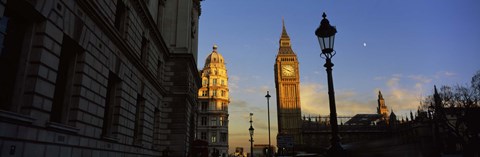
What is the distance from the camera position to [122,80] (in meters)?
15.1

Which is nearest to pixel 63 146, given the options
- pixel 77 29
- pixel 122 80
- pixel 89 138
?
pixel 89 138

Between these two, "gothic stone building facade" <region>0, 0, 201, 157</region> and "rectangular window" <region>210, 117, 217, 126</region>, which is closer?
"gothic stone building facade" <region>0, 0, 201, 157</region>

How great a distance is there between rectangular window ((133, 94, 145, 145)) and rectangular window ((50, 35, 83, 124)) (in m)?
7.05

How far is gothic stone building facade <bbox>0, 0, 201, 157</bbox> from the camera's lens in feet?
26.8

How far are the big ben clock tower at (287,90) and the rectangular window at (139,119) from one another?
4008 inches

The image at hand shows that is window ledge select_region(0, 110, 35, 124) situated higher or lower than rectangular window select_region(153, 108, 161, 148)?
lower

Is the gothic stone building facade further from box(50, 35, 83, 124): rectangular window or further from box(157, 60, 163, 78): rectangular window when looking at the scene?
box(157, 60, 163, 78): rectangular window

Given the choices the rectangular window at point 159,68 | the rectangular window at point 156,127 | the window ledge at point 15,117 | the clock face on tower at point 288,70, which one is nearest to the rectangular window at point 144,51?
the rectangular window at point 159,68

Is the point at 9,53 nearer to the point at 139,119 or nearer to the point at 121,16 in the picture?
the point at 121,16

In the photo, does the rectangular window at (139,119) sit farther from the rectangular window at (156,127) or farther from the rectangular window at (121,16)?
the rectangular window at (156,127)

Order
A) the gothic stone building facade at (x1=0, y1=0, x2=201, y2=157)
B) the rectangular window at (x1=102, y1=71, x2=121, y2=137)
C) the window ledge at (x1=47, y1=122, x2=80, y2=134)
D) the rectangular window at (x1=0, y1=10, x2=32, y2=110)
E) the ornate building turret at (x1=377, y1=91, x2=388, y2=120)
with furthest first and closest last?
the ornate building turret at (x1=377, y1=91, x2=388, y2=120) → the rectangular window at (x1=102, y1=71, x2=121, y2=137) → the window ledge at (x1=47, y1=122, x2=80, y2=134) → the gothic stone building facade at (x1=0, y1=0, x2=201, y2=157) → the rectangular window at (x1=0, y1=10, x2=32, y2=110)

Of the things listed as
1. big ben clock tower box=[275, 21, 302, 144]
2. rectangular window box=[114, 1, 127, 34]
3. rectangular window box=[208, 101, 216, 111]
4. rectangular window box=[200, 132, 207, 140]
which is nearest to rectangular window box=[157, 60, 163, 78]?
rectangular window box=[114, 1, 127, 34]

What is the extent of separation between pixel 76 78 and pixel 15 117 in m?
3.65

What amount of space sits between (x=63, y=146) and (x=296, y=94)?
396ft
